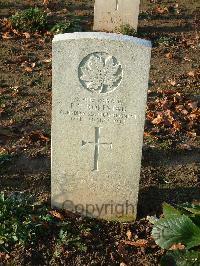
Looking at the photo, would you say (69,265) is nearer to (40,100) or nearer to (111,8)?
(40,100)

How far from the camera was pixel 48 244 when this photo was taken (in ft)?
14.1

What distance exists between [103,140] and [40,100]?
2.41 meters

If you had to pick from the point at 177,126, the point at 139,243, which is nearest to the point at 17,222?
the point at 139,243

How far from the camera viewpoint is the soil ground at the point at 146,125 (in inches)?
175

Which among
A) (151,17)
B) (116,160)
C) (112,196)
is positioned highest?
(151,17)

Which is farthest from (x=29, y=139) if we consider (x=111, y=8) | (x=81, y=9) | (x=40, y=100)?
(x=81, y=9)

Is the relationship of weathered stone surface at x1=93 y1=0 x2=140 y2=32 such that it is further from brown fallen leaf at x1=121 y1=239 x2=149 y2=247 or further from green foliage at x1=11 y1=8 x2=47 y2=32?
brown fallen leaf at x1=121 y1=239 x2=149 y2=247

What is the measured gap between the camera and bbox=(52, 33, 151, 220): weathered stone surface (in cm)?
385

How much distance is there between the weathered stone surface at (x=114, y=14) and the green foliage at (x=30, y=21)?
0.84 m

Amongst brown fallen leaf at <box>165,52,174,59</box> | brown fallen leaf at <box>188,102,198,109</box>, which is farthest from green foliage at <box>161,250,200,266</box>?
brown fallen leaf at <box>165,52,174,59</box>

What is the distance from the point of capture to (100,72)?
3953 mm

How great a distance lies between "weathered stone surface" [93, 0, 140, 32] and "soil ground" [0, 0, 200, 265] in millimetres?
311

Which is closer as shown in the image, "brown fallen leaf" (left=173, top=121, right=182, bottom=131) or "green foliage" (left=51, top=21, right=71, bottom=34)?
"brown fallen leaf" (left=173, top=121, right=182, bottom=131)

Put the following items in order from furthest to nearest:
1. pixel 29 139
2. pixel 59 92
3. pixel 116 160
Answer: pixel 29 139 → pixel 116 160 → pixel 59 92
